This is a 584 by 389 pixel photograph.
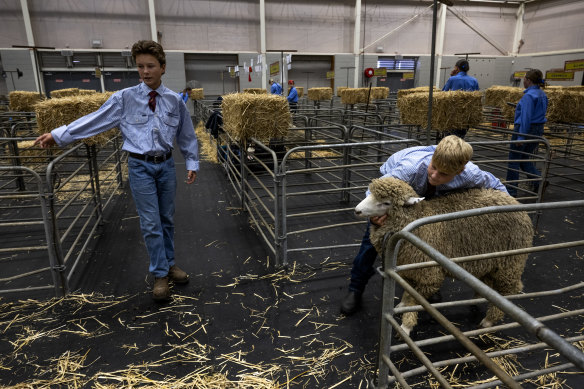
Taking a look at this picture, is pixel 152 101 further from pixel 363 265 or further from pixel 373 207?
pixel 363 265

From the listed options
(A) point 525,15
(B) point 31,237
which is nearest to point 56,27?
(B) point 31,237

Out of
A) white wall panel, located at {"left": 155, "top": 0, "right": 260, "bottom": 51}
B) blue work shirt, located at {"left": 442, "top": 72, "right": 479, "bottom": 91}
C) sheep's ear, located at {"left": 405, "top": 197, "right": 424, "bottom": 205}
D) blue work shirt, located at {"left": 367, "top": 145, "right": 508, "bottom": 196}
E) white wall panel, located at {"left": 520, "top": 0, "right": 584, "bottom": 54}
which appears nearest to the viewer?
sheep's ear, located at {"left": 405, "top": 197, "right": 424, "bottom": 205}

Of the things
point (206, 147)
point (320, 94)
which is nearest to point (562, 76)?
point (320, 94)

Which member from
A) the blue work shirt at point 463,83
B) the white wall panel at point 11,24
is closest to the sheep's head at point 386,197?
the blue work shirt at point 463,83

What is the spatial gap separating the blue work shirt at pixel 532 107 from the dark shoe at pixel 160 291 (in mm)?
5167

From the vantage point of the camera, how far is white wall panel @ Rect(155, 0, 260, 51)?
17141 mm

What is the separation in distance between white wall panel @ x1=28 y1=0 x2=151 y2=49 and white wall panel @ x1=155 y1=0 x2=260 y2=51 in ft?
3.10

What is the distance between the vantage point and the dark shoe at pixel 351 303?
2779 mm

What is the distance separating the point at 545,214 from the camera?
4852 millimetres

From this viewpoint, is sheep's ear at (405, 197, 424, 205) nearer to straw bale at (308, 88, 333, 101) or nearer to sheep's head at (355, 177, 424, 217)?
sheep's head at (355, 177, 424, 217)

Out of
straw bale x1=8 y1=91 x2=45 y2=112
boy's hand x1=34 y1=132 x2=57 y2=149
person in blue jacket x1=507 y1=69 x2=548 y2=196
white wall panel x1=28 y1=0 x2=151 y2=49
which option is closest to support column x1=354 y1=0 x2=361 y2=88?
white wall panel x1=28 y1=0 x2=151 y2=49

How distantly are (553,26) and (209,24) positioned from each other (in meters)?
17.8

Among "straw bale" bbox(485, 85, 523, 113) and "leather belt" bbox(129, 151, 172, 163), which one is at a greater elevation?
"straw bale" bbox(485, 85, 523, 113)

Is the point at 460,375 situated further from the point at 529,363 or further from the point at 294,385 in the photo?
the point at 294,385
